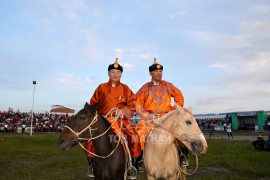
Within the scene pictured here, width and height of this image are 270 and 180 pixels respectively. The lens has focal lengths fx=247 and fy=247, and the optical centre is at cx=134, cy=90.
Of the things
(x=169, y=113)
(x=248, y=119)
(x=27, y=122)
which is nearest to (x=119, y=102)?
(x=169, y=113)

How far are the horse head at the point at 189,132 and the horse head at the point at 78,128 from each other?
1654 mm

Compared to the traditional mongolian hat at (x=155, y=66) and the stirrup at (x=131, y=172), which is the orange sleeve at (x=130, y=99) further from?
the stirrup at (x=131, y=172)

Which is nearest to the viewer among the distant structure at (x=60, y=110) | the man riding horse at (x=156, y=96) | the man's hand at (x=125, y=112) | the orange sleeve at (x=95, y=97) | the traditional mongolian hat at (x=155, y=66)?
the man's hand at (x=125, y=112)

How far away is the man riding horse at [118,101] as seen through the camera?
570 cm

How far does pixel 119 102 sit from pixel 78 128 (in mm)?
1800

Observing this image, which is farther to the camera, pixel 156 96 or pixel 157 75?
pixel 157 75

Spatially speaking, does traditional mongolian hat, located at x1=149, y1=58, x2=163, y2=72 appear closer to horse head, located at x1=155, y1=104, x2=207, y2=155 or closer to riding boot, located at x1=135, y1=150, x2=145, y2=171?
horse head, located at x1=155, y1=104, x2=207, y2=155

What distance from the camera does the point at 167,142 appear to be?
16.9 ft

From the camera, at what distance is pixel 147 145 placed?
5.65m

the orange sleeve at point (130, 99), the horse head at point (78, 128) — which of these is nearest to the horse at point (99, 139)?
the horse head at point (78, 128)

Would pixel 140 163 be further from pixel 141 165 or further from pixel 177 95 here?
pixel 177 95

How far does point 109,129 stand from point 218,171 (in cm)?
744

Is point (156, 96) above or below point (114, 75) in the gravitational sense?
below

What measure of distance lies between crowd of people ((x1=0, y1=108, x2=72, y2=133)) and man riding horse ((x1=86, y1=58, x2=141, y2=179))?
115 ft
